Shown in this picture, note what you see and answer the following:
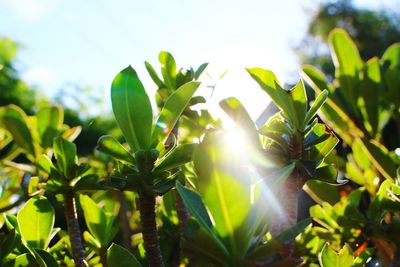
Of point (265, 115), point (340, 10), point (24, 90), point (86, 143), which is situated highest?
point (340, 10)

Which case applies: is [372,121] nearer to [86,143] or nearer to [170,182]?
[170,182]

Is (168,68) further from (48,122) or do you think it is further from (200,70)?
(48,122)

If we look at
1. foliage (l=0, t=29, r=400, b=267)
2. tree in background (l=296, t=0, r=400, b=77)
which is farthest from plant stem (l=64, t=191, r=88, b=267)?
tree in background (l=296, t=0, r=400, b=77)

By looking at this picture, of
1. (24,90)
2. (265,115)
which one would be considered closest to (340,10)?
(24,90)

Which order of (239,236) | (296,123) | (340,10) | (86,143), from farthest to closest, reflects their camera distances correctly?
(340,10) < (86,143) < (296,123) < (239,236)

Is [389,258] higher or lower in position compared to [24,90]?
Result: lower

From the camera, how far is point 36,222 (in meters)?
0.53

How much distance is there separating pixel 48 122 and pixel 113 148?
270mm

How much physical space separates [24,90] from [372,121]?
5164mm

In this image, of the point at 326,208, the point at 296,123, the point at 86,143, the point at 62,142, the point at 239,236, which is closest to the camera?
the point at 239,236

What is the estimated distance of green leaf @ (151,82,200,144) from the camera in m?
0.46

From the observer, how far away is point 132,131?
458mm

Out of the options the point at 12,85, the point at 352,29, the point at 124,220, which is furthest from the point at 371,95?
the point at 352,29

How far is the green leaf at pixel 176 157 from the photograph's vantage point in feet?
1.46
